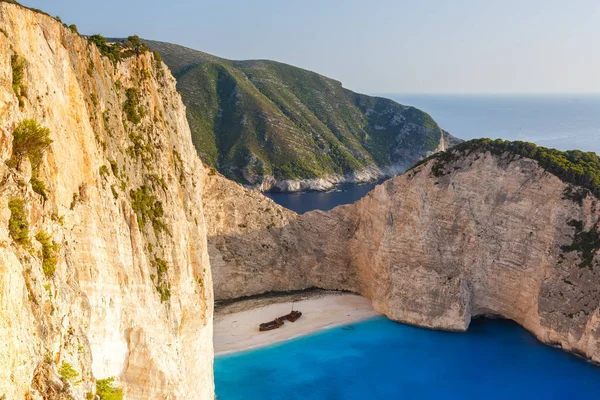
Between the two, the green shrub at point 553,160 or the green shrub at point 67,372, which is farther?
the green shrub at point 553,160

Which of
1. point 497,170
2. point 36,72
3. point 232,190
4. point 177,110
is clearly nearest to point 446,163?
point 497,170

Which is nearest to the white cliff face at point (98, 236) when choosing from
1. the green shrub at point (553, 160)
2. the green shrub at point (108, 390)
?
the green shrub at point (108, 390)

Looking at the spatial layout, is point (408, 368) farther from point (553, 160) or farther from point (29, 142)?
point (29, 142)

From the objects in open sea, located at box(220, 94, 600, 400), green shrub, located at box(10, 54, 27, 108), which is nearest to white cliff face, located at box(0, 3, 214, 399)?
green shrub, located at box(10, 54, 27, 108)

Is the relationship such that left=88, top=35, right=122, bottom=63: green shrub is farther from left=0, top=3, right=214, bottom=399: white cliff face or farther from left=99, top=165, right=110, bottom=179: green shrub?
left=99, top=165, right=110, bottom=179: green shrub

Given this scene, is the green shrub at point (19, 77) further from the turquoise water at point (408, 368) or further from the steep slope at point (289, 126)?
the steep slope at point (289, 126)

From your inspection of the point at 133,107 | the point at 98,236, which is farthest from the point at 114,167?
the point at 133,107
